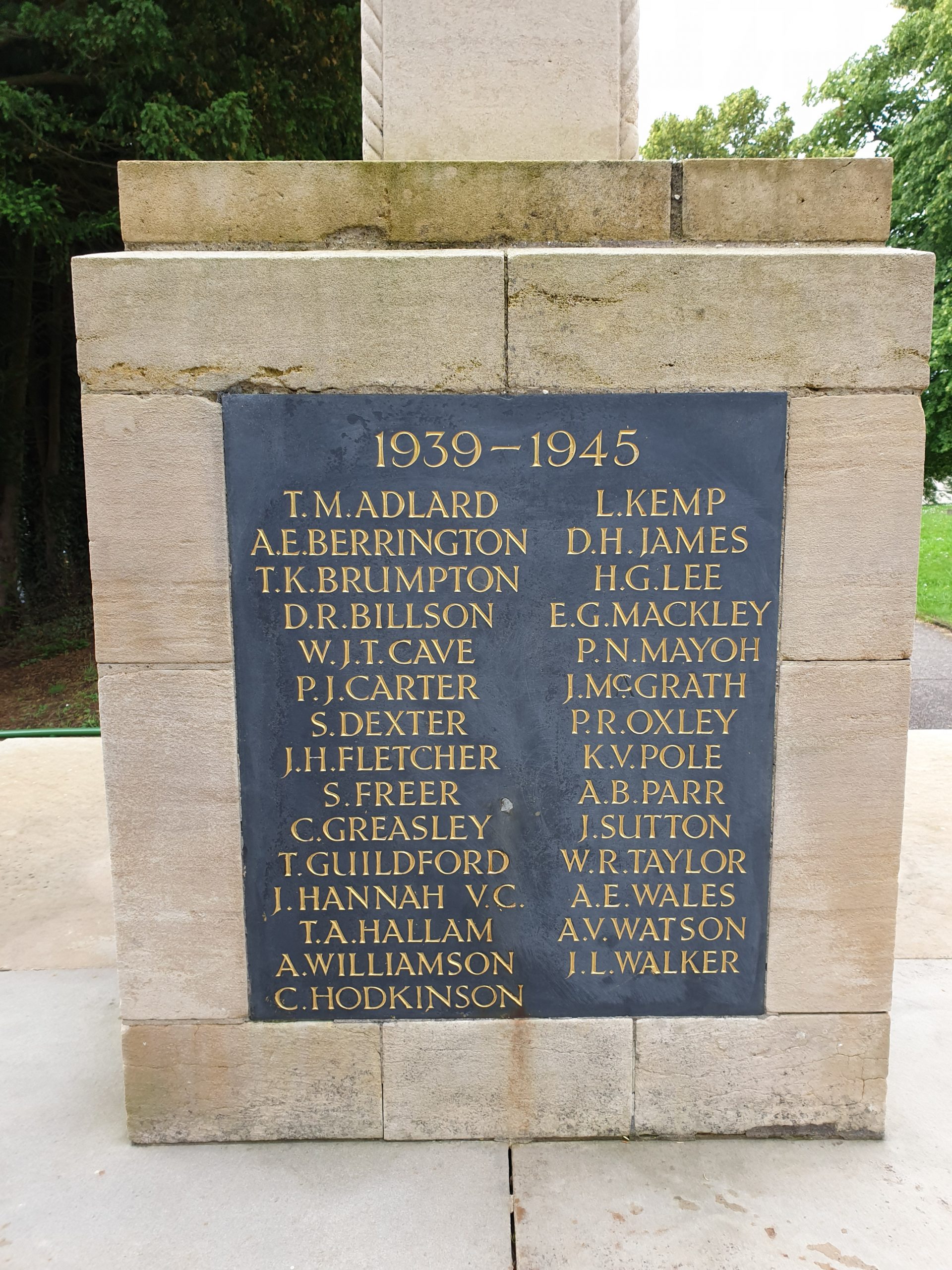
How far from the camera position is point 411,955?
10.6 feet

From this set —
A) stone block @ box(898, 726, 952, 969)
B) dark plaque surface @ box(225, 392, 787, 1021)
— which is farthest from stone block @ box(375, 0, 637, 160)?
stone block @ box(898, 726, 952, 969)

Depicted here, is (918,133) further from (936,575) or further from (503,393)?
(503,393)

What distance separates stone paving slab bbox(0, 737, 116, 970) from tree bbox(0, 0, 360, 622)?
5.40 m

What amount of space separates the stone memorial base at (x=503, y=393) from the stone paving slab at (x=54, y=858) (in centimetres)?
151

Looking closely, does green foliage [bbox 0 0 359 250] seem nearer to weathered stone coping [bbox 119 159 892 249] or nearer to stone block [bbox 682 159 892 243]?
weathered stone coping [bbox 119 159 892 249]

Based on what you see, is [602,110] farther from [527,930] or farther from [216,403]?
[527,930]

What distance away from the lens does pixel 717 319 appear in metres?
2.94

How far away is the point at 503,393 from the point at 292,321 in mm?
683

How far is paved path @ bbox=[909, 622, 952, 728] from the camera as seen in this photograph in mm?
9547

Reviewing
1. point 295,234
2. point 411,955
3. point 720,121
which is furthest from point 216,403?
point 720,121

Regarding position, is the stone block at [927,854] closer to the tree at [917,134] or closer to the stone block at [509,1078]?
the stone block at [509,1078]

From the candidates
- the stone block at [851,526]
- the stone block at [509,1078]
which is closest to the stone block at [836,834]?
the stone block at [851,526]

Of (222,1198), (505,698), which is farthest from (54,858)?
(505,698)

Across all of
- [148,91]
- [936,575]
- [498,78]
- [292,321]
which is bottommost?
[936,575]
